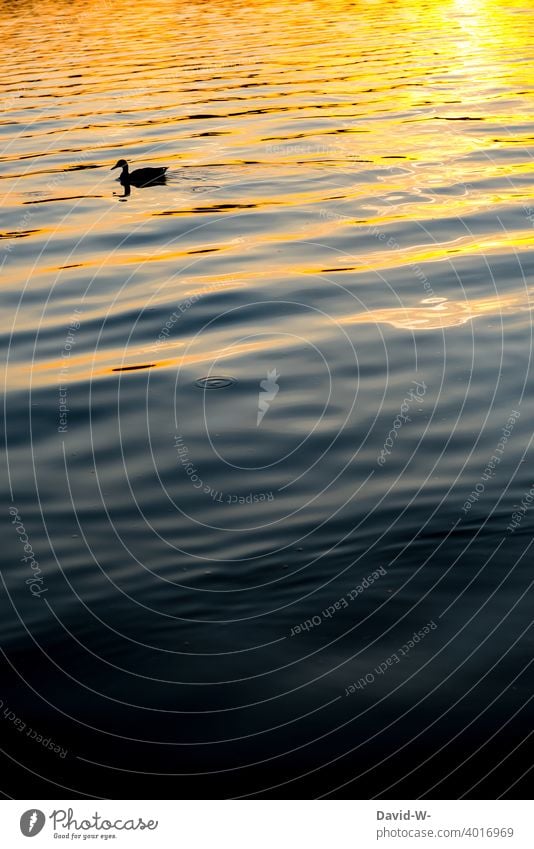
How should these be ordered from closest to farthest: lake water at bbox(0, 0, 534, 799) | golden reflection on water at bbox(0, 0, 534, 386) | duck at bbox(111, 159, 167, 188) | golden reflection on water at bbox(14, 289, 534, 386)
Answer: lake water at bbox(0, 0, 534, 799)
golden reflection on water at bbox(14, 289, 534, 386)
golden reflection on water at bbox(0, 0, 534, 386)
duck at bbox(111, 159, 167, 188)

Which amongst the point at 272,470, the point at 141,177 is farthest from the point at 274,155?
the point at 272,470

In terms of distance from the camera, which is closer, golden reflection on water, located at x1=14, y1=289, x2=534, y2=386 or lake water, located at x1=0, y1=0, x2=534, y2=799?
lake water, located at x1=0, y1=0, x2=534, y2=799

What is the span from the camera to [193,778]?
6859mm

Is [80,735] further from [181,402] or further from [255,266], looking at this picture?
[255,266]

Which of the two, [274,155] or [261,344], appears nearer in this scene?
[261,344]

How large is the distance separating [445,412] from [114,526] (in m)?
3.91

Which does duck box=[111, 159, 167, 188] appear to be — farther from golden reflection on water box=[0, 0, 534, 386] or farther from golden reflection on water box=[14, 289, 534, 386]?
golden reflection on water box=[14, 289, 534, 386]

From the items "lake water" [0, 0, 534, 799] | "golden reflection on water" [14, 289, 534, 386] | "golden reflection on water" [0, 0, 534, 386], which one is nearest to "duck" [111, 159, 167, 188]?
"lake water" [0, 0, 534, 799]

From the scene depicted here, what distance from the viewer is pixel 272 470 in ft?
36.3

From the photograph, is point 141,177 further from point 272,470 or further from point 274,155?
point 272,470

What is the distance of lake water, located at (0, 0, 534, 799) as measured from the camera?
7258mm

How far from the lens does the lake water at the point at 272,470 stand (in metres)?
7.26

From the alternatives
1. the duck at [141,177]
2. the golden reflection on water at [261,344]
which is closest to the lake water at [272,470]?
the golden reflection on water at [261,344]

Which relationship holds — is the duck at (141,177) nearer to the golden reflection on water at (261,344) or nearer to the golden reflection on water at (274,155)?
the golden reflection on water at (274,155)
